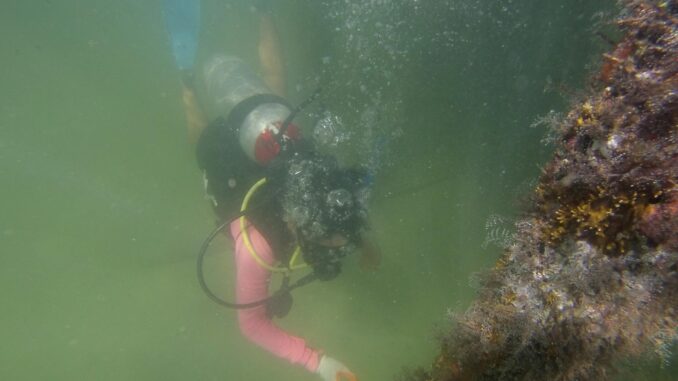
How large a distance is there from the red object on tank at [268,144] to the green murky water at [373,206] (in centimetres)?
137

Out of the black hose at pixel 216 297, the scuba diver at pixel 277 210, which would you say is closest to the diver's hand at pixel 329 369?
the scuba diver at pixel 277 210

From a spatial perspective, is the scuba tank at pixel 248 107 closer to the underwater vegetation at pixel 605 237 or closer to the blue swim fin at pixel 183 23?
the blue swim fin at pixel 183 23

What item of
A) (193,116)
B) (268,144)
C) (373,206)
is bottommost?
(373,206)

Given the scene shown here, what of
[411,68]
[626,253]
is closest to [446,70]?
[411,68]

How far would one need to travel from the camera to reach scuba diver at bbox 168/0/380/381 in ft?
10.2

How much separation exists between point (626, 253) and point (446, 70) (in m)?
5.57

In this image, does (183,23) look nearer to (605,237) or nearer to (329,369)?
(329,369)

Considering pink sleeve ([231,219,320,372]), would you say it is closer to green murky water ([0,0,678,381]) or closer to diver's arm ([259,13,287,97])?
green murky water ([0,0,678,381])

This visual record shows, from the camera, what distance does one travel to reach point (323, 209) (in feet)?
9.97

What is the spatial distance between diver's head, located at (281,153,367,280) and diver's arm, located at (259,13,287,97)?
4137 mm

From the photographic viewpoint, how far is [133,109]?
14.0m

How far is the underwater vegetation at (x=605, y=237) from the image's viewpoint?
1.29 m

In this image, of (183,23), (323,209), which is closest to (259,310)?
(323,209)

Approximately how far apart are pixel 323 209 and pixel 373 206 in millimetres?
3949
